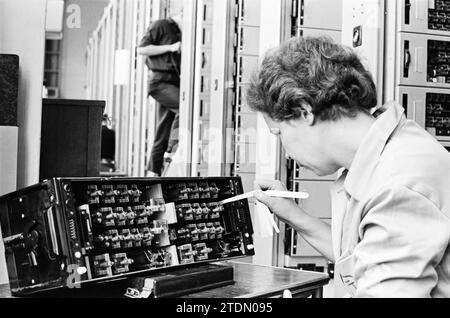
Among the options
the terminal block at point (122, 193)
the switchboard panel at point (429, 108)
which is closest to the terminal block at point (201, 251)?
the terminal block at point (122, 193)

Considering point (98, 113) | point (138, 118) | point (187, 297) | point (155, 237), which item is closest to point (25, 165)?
point (98, 113)

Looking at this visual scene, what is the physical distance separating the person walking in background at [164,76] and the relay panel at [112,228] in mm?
3905

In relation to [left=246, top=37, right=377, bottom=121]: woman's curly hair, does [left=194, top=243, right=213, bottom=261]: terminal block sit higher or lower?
lower

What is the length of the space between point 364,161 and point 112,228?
2.32ft

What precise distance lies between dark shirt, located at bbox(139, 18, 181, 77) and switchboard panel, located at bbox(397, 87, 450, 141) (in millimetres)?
3023

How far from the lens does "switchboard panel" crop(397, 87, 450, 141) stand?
3.09 m

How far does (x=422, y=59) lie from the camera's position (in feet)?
10.2

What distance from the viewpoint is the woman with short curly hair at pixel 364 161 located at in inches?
44.4

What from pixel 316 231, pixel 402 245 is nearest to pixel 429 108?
pixel 316 231

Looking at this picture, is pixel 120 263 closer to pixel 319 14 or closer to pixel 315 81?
pixel 315 81

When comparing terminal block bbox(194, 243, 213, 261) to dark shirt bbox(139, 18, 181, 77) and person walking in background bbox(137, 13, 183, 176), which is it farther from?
dark shirt bbox(139, 18, 181, 77)

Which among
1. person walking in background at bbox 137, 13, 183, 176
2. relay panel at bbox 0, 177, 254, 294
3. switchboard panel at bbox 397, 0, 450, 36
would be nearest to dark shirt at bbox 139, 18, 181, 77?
person walking in background at bbox 137, 13, 183, 176

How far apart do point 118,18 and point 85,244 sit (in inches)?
301

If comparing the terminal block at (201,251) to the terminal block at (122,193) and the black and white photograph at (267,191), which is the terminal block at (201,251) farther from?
the terminal block at (122,193)
